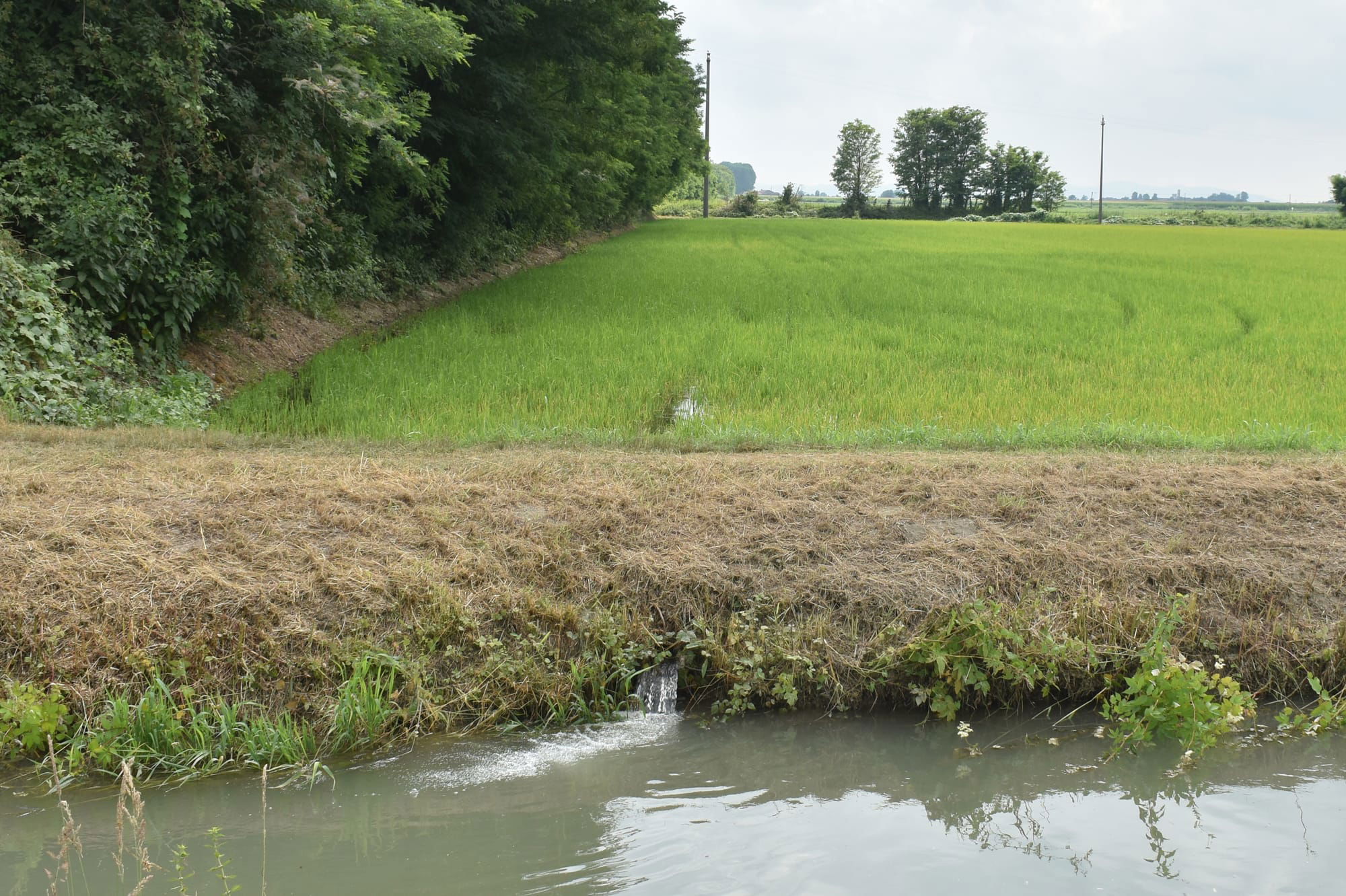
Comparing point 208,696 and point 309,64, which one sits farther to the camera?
point 309,64

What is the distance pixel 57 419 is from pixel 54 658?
12.6 feet

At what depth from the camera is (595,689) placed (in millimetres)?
4469

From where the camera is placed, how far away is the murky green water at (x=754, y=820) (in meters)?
3.11

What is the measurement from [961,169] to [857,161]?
1445 cm

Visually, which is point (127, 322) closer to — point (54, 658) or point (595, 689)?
point (54, 658)

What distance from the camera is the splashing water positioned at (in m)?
4.53

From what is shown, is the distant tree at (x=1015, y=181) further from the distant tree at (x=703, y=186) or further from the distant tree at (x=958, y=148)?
the distant tree at (x=703, y=186)

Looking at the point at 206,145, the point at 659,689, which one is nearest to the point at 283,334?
the point at 206,145

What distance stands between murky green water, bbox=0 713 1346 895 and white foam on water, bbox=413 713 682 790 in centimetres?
1

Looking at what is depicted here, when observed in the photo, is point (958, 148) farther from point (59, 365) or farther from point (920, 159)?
point (59, 365)

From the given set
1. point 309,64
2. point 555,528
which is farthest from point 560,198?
point 555,528

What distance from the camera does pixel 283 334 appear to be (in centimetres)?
1230

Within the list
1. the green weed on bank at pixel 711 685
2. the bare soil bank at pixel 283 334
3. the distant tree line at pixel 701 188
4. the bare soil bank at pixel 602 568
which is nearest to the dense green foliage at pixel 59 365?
the bare soil bank at pixel 283 334

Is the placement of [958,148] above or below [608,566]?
above
